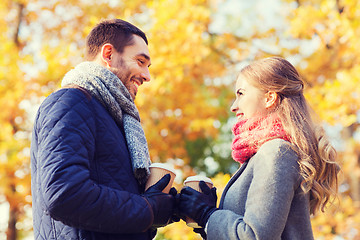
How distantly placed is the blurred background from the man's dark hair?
7.09 ft

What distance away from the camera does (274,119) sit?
79.6 inches

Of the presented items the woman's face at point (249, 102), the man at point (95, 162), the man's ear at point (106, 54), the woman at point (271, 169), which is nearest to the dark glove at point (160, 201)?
the man at point (95, 162)

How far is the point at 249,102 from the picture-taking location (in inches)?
84.2

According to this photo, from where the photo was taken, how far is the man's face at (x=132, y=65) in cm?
218

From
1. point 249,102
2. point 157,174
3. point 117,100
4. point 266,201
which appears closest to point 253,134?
point 249,102

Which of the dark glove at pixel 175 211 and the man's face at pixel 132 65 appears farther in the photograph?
the man's face at pixel 132 65

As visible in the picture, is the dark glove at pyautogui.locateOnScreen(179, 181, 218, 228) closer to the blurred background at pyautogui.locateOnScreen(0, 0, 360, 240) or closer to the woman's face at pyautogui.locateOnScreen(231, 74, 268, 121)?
the woman's face at pyautogui.locateOnScreen(231, 74, 268, 121)

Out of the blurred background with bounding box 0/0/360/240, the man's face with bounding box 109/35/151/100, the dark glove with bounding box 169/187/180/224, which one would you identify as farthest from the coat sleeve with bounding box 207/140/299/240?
the blurred background with bounding box 0/0/360/240

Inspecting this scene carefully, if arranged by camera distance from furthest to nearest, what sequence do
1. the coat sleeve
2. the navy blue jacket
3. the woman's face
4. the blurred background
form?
1. the blurred background
2. the woman's face
3. the coat sleeve
4. the navy blue jacket

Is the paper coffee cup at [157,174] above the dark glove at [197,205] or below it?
above

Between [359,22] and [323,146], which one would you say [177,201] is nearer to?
[323,146]

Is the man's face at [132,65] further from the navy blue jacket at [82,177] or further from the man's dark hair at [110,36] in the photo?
the navy blue jacket at [82,177]

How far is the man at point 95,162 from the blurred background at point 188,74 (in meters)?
2.17

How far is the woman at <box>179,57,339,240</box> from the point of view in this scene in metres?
1.74
